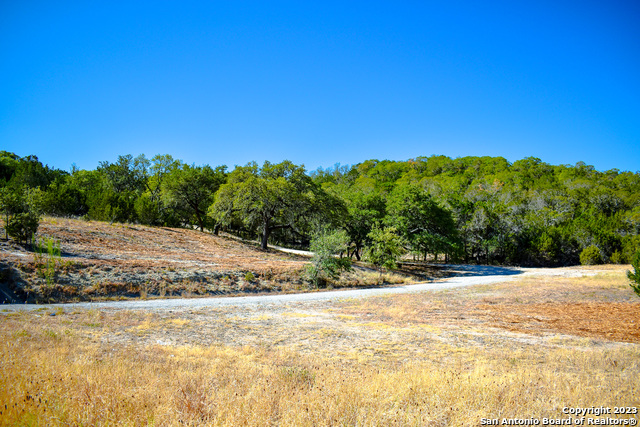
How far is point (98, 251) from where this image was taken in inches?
898

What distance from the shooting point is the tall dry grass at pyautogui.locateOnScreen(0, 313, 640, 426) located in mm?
4082

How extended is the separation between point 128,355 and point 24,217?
20814 mm

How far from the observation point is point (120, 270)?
18.2 meters

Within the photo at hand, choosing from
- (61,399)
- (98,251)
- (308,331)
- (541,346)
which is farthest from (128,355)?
(98,251)

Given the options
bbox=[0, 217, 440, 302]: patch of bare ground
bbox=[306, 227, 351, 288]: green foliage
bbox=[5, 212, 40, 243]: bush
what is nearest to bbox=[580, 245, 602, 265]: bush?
bbox=[0, 217, 440, 302]: patch of bare ground

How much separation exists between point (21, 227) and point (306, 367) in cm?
2391

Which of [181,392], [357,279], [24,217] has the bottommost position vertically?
[357,279]

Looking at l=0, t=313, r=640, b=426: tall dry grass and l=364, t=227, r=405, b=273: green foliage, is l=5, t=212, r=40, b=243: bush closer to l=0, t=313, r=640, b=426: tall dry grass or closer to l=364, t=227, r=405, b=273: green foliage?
l=0, t=313, r=640, b=426: tall dry grass

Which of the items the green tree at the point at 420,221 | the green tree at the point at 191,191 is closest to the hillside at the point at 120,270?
the green tree at the point at 191,191

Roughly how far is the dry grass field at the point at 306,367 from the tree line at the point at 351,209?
14694mm

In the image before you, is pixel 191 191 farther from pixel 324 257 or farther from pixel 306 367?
pixel 306 367

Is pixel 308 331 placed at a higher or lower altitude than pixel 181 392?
lower

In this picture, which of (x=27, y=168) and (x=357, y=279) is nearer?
(x=357, y=279)

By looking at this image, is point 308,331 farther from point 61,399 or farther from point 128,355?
point 61,399
